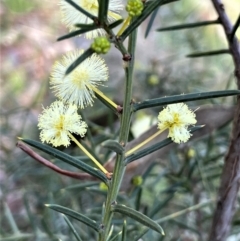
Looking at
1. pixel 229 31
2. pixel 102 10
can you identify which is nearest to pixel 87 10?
pixel 102 10

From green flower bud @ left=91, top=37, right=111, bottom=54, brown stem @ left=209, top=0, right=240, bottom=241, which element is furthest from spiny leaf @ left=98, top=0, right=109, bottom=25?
brown stem @ left=209, top=0, right=240, bottom=241

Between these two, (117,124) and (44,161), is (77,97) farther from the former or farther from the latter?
(117,124)

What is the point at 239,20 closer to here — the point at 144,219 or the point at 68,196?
the point at 144,219

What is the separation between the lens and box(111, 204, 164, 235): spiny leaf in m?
0.19

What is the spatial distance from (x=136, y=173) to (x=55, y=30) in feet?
2.22

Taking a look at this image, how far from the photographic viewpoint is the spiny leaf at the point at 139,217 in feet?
0.63

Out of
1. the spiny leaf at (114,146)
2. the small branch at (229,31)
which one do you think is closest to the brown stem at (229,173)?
the small branch at (229,31)

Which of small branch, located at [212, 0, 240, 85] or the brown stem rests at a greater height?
small branch, located at [212, 0, 240, 85]

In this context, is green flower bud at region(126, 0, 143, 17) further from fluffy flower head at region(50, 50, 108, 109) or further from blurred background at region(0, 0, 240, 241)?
blurred background at region(0, 0, 240, 241)

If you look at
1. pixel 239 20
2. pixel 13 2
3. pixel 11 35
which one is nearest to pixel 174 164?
pixel 239 20

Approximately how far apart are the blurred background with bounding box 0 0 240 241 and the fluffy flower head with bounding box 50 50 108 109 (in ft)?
0.32

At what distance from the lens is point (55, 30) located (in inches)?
37.9

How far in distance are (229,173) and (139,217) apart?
0.37 feet

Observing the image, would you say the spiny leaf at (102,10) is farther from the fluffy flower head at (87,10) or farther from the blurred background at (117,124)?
the blurred background at (117,124)
